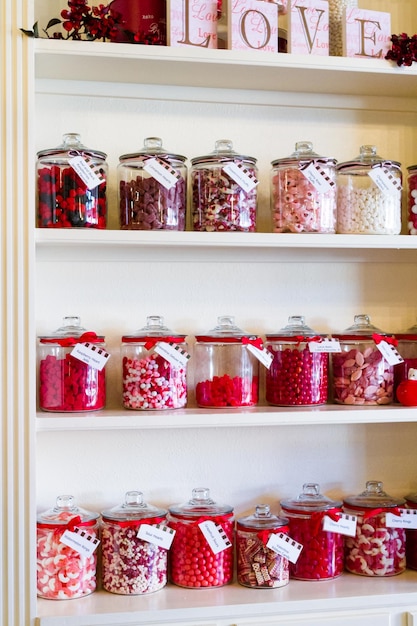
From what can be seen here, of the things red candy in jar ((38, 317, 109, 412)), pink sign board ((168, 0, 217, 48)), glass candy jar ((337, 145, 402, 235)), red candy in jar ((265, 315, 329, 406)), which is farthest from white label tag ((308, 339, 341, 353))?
pink sign board ((168, 0, 217, 48))

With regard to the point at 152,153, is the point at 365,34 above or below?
above

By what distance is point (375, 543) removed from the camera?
1.91 metres

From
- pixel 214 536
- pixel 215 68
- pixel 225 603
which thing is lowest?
pixel 225 603

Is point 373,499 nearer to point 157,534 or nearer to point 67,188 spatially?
point 157,534

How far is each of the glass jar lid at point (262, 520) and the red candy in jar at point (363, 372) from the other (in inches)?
12.1

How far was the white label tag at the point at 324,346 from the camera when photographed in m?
1.89

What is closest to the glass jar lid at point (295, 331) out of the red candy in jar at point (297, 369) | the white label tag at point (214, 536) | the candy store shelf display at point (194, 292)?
the red candy in jar at point (297, 369)

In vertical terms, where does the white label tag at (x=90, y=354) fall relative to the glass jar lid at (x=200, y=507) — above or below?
above

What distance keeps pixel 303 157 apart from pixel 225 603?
1.00 meters

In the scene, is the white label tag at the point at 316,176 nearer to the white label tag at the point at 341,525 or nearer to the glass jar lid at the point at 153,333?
the glass jar lid at the point at 153,333

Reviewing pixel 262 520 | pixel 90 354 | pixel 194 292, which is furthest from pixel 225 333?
pixel 262 520

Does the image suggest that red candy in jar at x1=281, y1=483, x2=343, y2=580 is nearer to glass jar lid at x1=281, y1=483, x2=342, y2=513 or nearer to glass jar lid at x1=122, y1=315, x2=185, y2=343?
glass jar lid at x1=281, y1=483, x2=342, y2=513

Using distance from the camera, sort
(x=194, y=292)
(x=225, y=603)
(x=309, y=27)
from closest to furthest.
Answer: (x=225, y=603)
(x=309, y=27)
(x=194, y=292)

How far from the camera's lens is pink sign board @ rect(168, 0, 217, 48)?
1.79 metres
